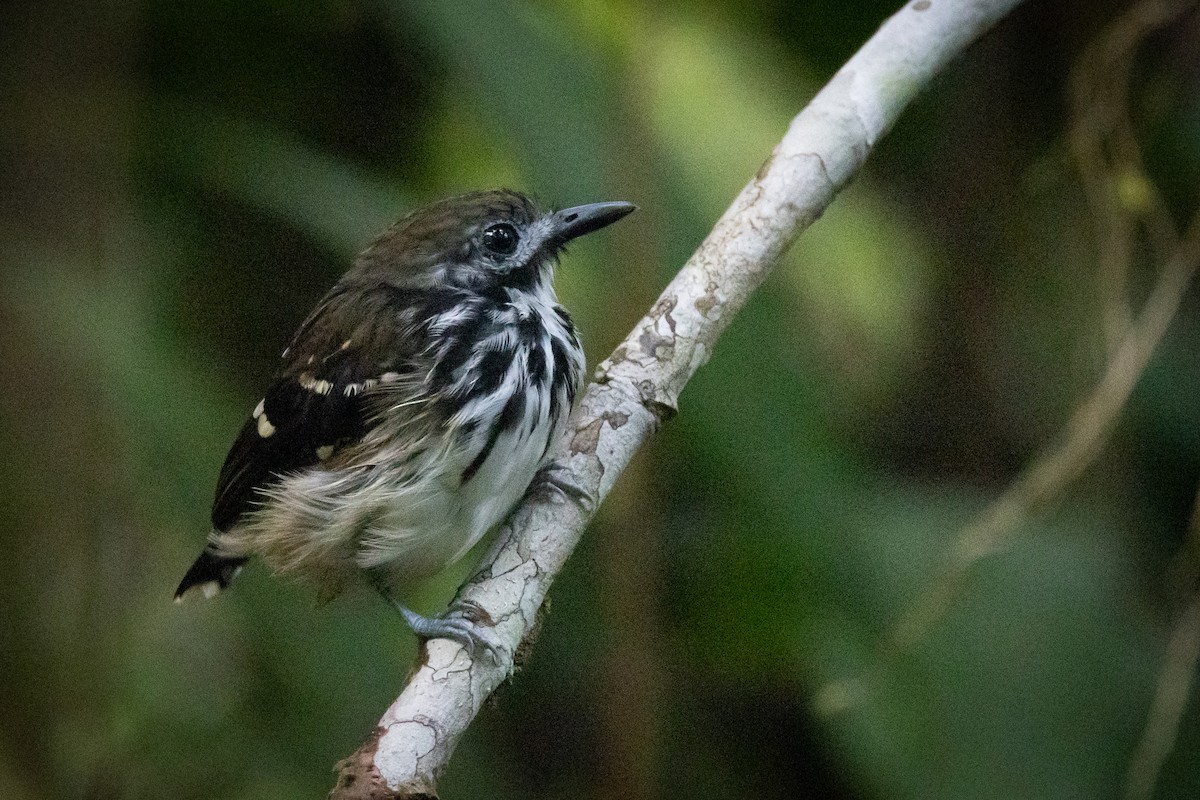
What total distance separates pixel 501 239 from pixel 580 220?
0.55 feet

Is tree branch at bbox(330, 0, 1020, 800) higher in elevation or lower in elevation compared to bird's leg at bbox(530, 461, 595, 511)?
higher

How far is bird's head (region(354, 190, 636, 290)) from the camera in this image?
8.46 feet

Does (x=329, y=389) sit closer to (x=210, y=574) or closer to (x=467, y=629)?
(x=210, y=574)

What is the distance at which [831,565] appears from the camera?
2.78m

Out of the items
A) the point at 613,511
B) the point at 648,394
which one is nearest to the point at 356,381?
the point at 648,394

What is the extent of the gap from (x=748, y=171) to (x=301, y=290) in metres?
1.40

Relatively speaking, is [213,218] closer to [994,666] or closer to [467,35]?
[467,35]

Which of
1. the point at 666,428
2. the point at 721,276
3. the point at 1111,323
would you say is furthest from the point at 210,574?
the point at 1111,323

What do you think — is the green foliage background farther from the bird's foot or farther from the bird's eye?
the bird's foot

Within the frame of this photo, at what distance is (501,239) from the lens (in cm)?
260

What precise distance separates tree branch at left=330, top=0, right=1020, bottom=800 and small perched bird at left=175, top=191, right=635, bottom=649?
12 cm

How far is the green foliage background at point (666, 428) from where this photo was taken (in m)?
2.80

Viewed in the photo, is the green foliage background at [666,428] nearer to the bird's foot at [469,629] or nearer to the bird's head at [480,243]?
the bird's head at [480,243]

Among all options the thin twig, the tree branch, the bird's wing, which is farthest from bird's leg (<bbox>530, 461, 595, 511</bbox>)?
the thin twig
